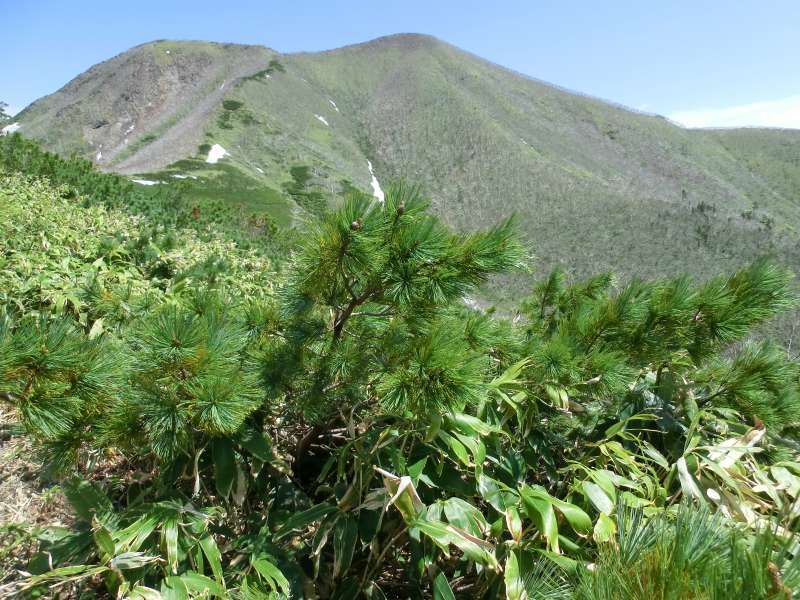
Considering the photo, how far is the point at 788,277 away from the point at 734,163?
92.8 metres

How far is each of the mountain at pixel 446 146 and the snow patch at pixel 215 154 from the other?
29 centimetres

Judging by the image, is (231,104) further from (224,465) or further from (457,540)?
(457,540)

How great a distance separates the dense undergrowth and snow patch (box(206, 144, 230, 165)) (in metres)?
37.1

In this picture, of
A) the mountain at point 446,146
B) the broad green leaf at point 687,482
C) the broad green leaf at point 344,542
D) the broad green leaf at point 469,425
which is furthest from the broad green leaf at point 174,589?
the mountain at point 446,146

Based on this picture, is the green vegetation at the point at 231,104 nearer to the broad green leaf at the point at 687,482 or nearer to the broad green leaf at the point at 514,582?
the broad green leaf at the point at 687,482

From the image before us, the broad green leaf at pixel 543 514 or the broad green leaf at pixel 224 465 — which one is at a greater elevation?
the broad green leaf at pixel 224 465

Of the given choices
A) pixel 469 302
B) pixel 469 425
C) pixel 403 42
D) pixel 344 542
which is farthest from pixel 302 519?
pixel 403 42

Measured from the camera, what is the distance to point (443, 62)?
84250 millimetres

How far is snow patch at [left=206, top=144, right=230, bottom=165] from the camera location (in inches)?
1439

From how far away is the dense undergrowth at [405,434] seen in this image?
1195 millimetres

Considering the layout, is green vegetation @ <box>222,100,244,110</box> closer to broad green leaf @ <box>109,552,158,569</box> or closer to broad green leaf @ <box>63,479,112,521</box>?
broad green leaf @ <box>63,479,112,521</box>

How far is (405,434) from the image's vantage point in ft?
4.97

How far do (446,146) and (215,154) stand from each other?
31217 millimetres

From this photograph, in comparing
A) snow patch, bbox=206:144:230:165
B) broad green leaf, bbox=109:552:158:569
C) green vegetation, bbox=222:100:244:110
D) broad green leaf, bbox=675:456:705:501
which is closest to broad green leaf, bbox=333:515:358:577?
broad green leaf, bbox=109:552:158:569
